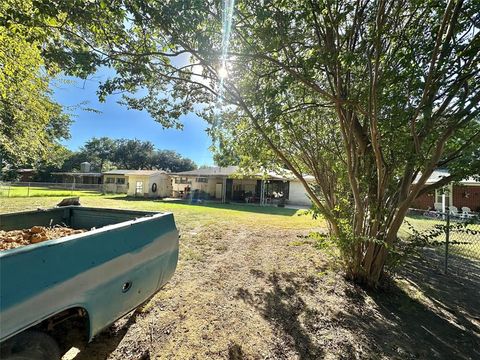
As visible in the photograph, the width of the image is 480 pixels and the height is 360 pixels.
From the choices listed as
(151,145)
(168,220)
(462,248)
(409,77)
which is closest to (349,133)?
(409,77)

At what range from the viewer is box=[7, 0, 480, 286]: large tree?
329 centimetres

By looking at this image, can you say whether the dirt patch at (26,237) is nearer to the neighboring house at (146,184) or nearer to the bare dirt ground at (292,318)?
the bare dirt ground at (292,318)

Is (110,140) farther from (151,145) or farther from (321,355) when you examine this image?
(321,355)

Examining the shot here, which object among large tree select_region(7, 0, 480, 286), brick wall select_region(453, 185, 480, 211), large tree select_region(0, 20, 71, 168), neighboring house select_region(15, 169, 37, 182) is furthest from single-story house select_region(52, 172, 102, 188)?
brick wall select_region(453, 185, 480, 211)

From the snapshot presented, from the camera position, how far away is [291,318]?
11.5ft

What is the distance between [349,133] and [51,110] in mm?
9308

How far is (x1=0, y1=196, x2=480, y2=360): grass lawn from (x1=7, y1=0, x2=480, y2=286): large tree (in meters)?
0.86

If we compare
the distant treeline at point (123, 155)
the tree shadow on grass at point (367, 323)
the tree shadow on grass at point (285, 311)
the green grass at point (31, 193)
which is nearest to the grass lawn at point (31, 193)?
the green grass at point (31, 193)

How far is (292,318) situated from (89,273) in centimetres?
273

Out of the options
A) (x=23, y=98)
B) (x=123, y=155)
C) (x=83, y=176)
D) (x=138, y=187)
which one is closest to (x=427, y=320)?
(x=23, y=98)

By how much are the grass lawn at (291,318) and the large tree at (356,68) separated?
858mm

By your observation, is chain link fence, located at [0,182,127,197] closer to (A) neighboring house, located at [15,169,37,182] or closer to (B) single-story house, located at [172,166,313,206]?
(B) single-story house, located at [172,166,313,206]

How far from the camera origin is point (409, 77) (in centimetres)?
348

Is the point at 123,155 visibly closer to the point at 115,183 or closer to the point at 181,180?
the point at 115,183
